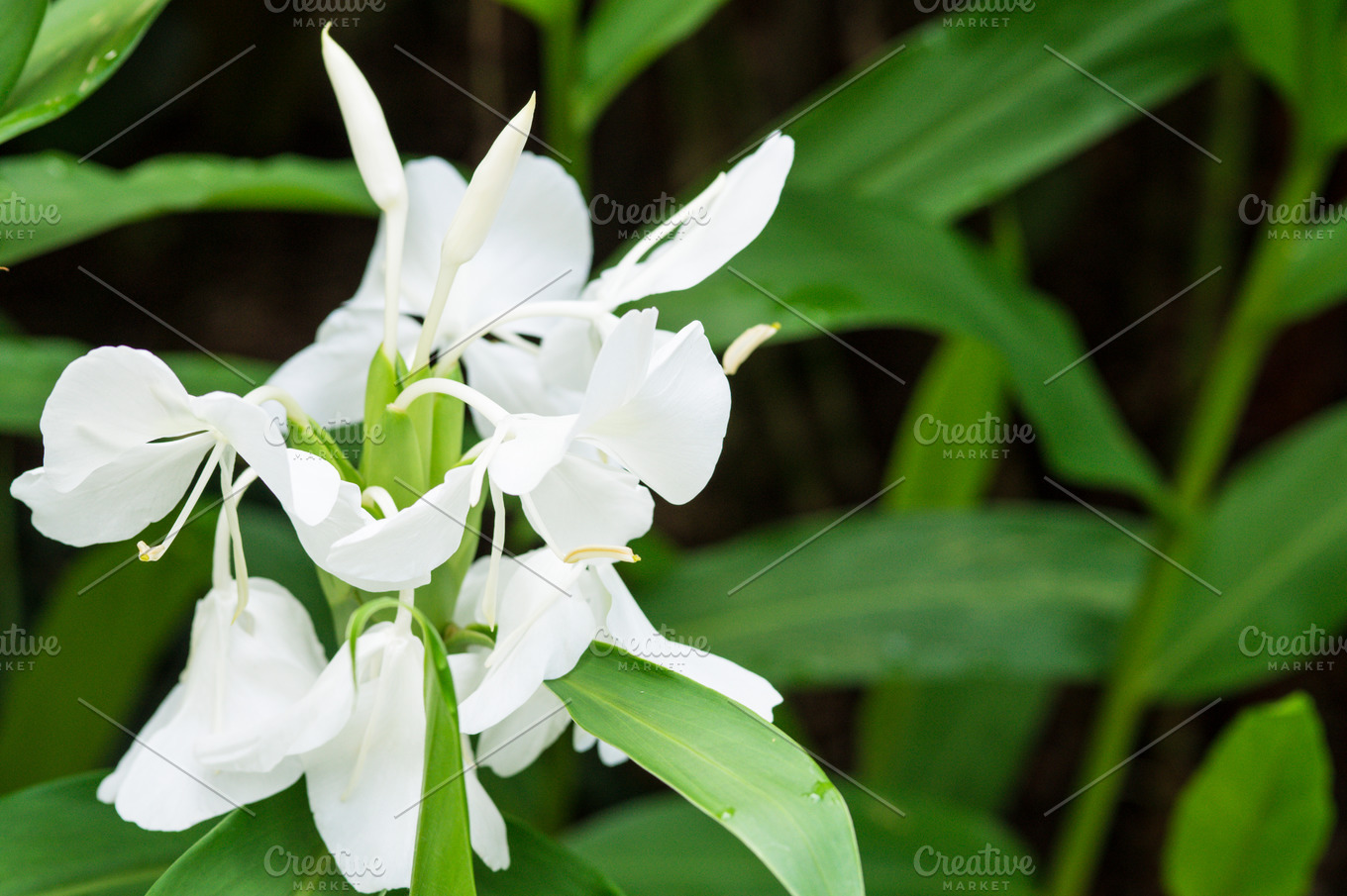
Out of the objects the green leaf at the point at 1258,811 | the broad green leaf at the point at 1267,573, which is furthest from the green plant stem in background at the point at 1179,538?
the green leaf at the point at 1258,811

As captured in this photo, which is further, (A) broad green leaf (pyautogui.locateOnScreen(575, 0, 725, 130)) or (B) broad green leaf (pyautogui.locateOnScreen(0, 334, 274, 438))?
(A) broad green leaf (pyautogui.locateOnScreen(575, 0, 725, 130))

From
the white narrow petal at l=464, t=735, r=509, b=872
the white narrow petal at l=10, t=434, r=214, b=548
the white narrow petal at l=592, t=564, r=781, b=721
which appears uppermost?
the white narrow petal at l=10, t=434, r=214, b=548

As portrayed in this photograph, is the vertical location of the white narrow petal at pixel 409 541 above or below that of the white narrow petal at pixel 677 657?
above

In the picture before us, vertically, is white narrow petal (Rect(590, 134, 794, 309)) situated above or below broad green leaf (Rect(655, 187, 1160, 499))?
above

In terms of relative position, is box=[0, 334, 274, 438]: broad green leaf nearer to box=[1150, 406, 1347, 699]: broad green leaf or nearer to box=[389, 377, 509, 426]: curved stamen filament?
box=[389, 377, 509, 426]: curved stamen filament

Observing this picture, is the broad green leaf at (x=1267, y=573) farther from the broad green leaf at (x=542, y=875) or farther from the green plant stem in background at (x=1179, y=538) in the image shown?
the broad green leaf at (x=542, y=875)

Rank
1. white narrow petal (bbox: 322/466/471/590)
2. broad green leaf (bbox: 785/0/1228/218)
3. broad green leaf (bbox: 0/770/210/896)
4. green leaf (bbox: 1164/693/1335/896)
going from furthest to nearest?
broad green leaf (bbox: 785/0/1228/218), green leaf (bbox: 1164/693/1335/896), broad green leaf (bbox: 0/770/210/896), white narrow petal (bbox: 322/466/471/590)

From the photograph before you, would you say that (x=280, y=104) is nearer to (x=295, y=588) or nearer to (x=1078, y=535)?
(x=295, y=588)

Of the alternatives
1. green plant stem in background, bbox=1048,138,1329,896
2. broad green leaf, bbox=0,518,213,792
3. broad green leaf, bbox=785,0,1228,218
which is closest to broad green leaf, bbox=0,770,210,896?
broad green leaf, bbox=0,518,213,792

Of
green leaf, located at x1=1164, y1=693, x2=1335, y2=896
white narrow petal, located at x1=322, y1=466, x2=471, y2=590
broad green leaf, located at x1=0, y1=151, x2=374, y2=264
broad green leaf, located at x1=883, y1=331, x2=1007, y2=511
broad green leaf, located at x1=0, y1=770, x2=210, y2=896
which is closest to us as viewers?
white narrow petal, located at x1=322, y1=466, x2=471, y2=590
